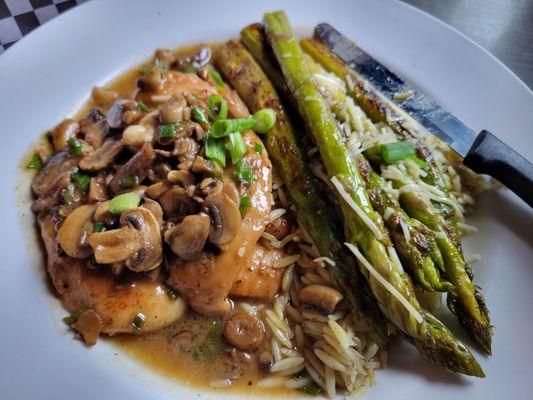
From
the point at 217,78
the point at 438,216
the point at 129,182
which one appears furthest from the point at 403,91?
the point at 129,182

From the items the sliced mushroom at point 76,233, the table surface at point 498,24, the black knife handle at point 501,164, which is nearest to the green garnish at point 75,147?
the sliced mushroom at point 76,233

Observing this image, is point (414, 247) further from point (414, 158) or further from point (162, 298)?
point (162, 298)

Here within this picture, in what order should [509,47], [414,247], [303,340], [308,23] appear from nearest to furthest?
[414,247] → [303,340] → [308,23] → [509,47]

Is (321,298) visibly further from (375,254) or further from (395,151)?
(395,151)

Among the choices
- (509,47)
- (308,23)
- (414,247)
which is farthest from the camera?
(509,47)

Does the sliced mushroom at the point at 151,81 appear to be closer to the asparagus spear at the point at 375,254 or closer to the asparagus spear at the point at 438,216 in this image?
the asparagus spear at the point at 375,254

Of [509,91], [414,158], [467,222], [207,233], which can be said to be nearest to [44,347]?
[207,233]

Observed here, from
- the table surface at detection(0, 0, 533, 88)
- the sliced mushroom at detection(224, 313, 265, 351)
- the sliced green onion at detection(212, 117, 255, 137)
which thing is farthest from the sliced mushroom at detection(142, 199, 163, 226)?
the table surface at detection(0, 0, 533, 88)
